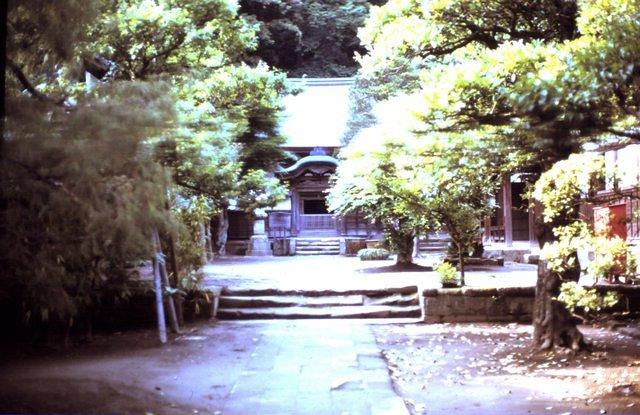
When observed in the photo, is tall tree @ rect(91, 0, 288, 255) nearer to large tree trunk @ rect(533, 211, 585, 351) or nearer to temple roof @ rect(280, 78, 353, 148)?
large tree trunk @ rect(533, 211, 585, 351)

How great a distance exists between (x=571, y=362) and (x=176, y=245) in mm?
5904

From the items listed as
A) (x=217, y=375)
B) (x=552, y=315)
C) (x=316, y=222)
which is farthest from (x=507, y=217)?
(x=217, y=375)

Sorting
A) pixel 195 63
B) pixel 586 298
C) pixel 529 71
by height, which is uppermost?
pixel 195 63

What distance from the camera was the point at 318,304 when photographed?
33.6 feet

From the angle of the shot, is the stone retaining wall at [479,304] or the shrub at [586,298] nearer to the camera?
the shrub at [586,298]

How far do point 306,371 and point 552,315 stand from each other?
328 cm

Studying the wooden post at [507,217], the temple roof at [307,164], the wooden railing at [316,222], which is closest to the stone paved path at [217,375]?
the wooden post at [507,217]

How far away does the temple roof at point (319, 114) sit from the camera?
28781 mm

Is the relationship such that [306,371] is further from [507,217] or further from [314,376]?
[507,217]

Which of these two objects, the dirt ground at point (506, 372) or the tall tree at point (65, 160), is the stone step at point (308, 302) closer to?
the dirt ground at point (506, 372)

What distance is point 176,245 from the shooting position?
Result: 8.95m

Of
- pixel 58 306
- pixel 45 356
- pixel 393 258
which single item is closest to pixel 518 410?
pixel 58 306

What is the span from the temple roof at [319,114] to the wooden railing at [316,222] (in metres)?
3.68

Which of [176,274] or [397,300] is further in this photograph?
[397,300]
